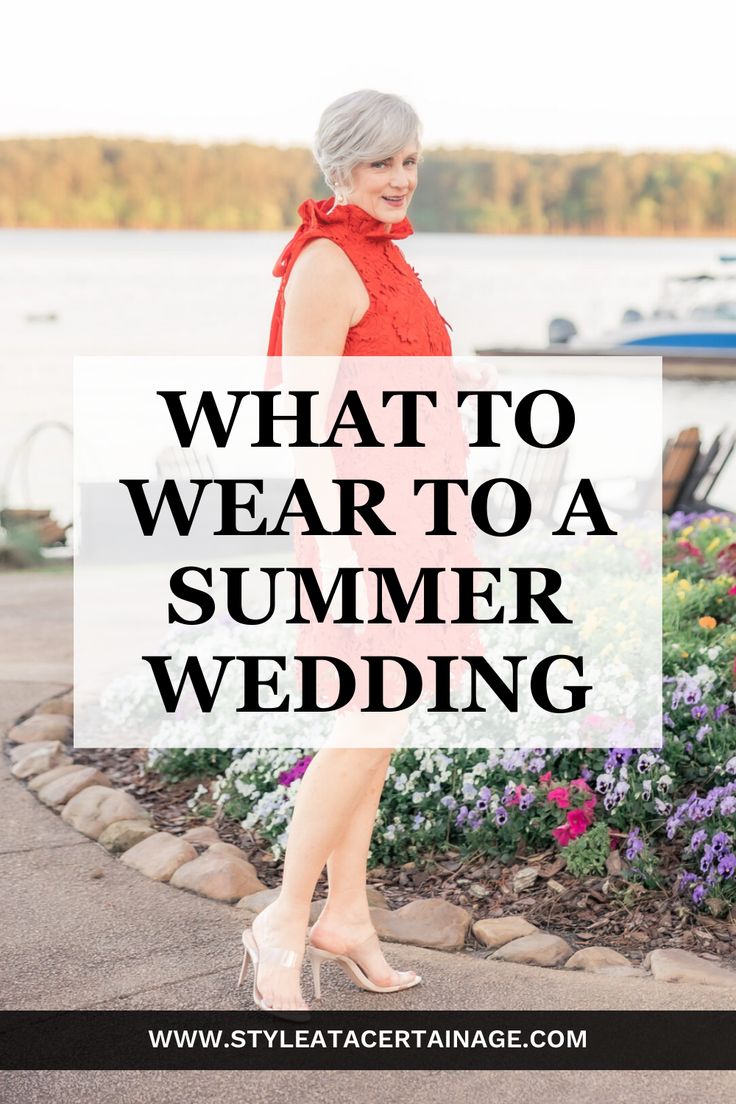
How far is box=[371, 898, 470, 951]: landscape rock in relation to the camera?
2959 mm

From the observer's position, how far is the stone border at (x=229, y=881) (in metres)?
2.84

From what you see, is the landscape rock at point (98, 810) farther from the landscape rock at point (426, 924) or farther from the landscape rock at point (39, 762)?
the landscape rock at point (426, 924)

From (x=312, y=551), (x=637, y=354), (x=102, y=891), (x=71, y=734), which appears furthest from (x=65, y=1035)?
(x=637, y=354)

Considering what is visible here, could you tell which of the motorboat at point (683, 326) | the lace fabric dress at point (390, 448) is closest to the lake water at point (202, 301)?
the motorboat at point (683, 326)

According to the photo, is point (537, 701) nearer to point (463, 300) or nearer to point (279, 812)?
point (279, 812)

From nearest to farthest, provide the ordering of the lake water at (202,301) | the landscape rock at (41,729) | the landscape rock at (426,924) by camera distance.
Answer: the landscape rock at (426,924) < the landscape rock at (41,729) < the lake water at (202,301)

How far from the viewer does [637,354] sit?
25.6 metres

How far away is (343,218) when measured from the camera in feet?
8.23

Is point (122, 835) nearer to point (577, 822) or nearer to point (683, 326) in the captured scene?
point (577, 822)

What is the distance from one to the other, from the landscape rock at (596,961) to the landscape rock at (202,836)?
3.67 feet

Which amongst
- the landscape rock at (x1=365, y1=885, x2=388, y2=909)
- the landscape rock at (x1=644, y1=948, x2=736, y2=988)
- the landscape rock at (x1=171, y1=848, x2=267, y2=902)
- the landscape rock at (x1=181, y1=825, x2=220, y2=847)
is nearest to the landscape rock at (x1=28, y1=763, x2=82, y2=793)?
the landscape rock at (x1=181, y1=825, x2=220, y2=847)

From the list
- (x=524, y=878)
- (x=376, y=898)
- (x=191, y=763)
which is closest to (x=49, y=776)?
(x=191, y=763)

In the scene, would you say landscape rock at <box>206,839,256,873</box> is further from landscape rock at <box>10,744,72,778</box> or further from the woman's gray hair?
the woman's gray hair

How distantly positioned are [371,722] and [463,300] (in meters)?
58.8
